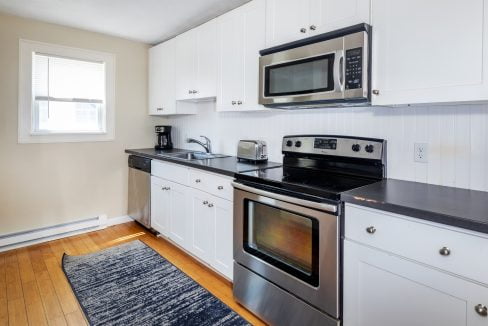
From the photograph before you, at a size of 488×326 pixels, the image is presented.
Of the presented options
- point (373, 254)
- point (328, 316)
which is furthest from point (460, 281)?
point (328, 316)

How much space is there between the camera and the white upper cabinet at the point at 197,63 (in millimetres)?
2711

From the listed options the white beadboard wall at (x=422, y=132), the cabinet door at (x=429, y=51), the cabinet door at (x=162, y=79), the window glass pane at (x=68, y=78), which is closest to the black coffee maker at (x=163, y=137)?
the cabinet door at (x=162, y=79)

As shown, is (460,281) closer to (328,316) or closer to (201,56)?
(328,316)

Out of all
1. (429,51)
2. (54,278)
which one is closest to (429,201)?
(429,51)

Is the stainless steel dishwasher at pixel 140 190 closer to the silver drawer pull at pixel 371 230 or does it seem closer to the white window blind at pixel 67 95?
the white window blind at pixel 67 95

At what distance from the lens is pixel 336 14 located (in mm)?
1729

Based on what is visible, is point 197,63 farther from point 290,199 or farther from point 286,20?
point 290,199

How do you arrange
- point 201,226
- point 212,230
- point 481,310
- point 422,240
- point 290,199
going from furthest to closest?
1. point 201,226
2. point 212,230
3. point 290,199
4. point 422,240
5. point 481,310

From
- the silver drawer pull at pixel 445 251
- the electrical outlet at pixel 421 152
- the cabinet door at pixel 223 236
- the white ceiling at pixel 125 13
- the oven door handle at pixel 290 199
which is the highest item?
the white ceiling at pixel 125 13

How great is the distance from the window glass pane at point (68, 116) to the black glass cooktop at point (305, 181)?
2349mm

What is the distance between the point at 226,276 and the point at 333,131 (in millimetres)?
1308

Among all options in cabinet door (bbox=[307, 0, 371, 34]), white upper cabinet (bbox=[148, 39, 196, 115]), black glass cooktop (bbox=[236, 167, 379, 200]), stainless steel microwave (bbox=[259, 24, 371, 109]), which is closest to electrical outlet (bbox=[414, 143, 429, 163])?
black glass cooktop (bbox=[236, 167, 379, 200])

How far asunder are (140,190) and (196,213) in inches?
48.7

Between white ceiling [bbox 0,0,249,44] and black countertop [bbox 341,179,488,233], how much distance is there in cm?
195
